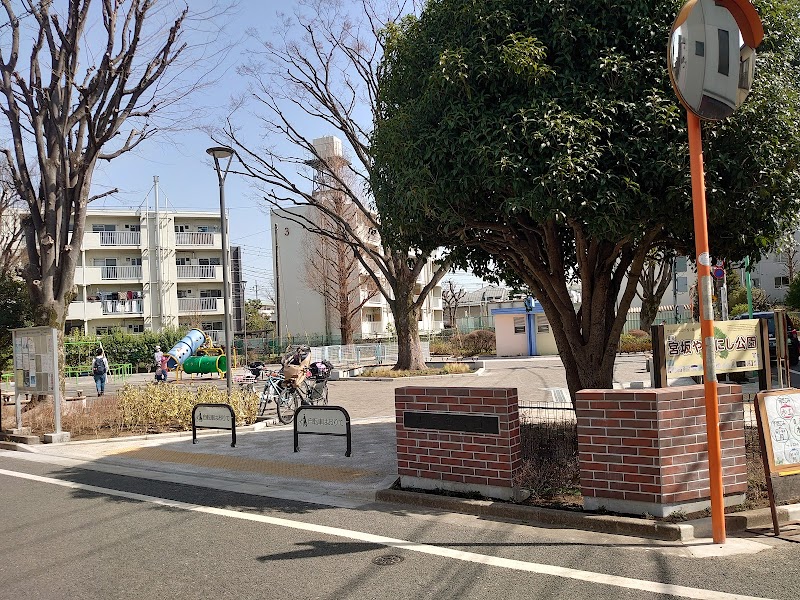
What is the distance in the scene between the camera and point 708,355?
554 centimetres

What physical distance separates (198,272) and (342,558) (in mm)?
46586

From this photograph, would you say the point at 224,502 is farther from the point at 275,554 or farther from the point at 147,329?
the point at 147,329

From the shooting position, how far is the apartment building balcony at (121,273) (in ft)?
154

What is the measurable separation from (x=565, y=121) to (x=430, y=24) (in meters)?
2.63

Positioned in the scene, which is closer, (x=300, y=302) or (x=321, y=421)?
(x=321, y=421)

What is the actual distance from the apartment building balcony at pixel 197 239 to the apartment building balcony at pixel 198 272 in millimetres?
1660

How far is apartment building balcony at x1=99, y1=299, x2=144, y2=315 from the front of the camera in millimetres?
47500

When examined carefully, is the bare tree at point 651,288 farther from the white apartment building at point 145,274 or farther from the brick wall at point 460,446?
the brick wall at point 460,446

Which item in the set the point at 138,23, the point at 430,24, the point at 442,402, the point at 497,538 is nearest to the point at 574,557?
the point at 497,538

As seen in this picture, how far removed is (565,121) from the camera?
7.04m

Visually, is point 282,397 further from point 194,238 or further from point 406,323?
point 194,238

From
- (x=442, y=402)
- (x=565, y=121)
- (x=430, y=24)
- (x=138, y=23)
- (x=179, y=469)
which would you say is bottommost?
(x=179, y=469)

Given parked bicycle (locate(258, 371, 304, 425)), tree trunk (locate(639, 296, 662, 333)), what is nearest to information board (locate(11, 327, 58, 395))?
parked bicycle (locate(258, 371, 304, 425))

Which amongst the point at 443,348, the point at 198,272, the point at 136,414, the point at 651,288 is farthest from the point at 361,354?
the point at 136,414
